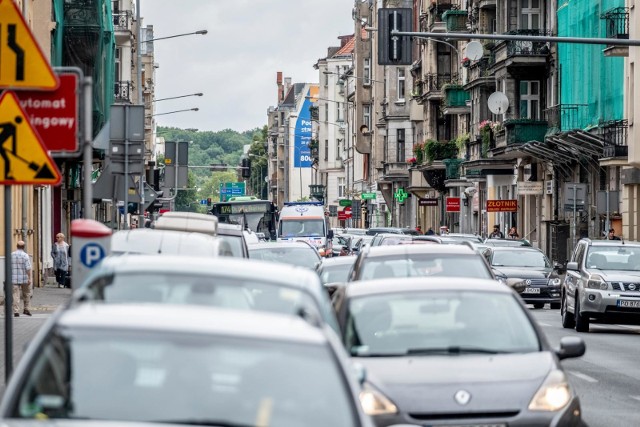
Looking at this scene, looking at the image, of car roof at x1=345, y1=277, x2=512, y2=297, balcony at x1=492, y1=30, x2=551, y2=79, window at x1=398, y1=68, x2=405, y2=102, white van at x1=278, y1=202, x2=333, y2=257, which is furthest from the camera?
window at x1=398, y1=68, x2=405, y2=102

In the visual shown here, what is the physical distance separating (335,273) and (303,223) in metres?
39.2

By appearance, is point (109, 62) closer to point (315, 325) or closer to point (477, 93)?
point (477, 93)

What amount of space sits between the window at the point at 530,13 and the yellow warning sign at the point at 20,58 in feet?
167

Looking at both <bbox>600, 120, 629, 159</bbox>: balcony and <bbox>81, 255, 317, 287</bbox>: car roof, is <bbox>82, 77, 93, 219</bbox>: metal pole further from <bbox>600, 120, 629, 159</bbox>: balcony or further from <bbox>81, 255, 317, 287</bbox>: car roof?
<bbox>600, 120, 629, 159</bbox>: balcony

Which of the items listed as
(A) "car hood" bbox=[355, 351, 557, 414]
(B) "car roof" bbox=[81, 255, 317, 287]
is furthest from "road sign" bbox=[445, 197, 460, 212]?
(B) "car roof" bbox=[81, 255, 317, 287]

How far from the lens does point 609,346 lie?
25047 mm

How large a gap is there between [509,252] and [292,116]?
518 ft

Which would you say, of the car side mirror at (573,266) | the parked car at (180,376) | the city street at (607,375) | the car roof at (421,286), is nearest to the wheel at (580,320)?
the city street at (607,375)

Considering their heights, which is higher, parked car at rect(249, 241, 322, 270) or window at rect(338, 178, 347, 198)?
window at rect(338, 178, 347, 198)

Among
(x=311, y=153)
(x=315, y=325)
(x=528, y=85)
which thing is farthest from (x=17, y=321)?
(x=311, y=153)

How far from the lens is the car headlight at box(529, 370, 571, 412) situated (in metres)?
10.4

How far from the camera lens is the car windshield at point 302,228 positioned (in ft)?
206

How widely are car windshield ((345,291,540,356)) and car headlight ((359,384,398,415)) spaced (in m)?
0.84

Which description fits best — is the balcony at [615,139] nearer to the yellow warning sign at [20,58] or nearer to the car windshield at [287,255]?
the car windshield at [287,255]
